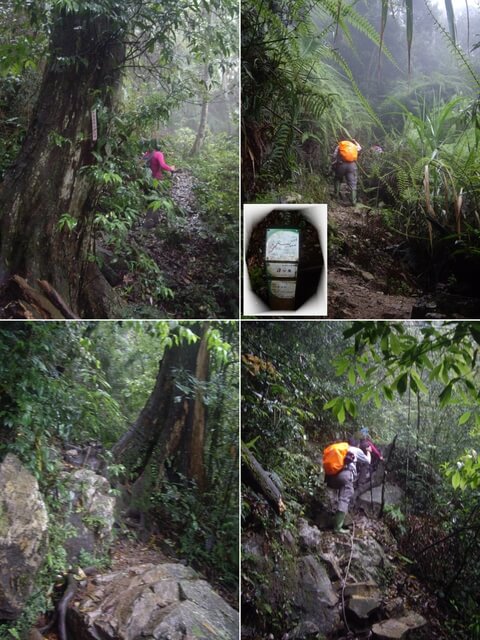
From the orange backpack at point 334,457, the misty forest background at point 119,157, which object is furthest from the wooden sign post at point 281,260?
the orange backpack at point 334,457

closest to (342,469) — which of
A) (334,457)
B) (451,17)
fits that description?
(334,457)

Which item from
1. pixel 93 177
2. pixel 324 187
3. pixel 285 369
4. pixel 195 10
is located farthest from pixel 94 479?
pixel 195 10

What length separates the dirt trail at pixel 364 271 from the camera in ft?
8.19

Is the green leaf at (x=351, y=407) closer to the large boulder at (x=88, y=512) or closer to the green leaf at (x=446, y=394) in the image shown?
the green leaf at (x=446, y=394)

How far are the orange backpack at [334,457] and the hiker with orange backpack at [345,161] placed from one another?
0.98 m

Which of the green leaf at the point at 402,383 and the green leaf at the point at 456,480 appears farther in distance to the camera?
the green leaf at the point at 456,480

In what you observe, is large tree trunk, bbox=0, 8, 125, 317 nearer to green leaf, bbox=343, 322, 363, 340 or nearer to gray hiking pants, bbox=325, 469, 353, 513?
green leaf, bbox=343, 322, 363, 340

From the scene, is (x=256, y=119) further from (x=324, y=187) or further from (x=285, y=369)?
(x=285, y=369)

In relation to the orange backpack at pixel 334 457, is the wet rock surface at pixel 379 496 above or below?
below

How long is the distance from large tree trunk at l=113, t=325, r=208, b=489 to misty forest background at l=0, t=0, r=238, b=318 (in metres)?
0.20

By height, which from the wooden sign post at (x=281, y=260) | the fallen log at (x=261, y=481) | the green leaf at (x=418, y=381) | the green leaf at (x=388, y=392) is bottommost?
the fallen log at (x=261, y=481)

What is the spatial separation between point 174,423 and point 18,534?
702 mm

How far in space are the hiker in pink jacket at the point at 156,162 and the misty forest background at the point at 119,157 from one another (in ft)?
0.07

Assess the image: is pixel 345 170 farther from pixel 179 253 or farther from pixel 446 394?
pixel 446 394
